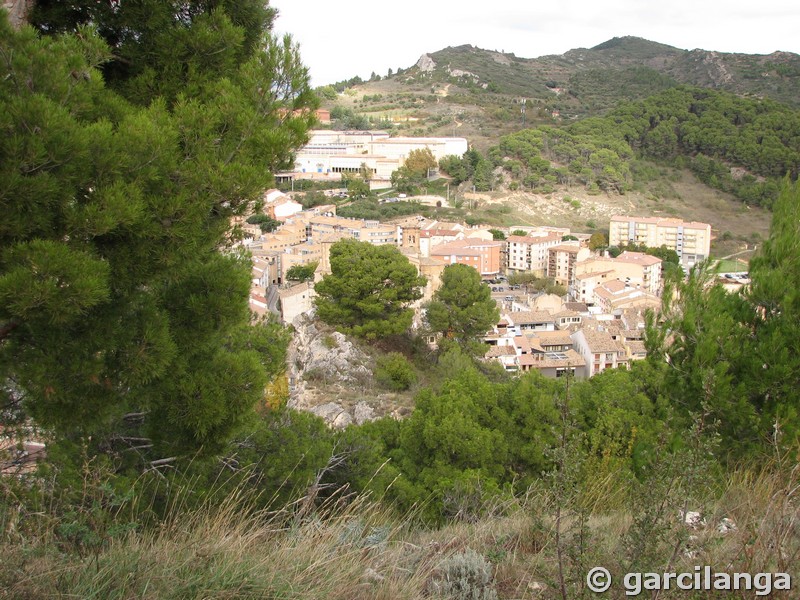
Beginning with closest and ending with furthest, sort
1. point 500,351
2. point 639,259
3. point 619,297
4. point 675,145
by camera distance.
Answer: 1. point 500,351
2. point 619,297
3. point 639,259
4. point 675,145

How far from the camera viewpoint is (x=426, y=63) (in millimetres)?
77125

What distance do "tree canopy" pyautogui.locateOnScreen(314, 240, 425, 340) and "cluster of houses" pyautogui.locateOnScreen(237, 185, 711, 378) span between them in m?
2.53

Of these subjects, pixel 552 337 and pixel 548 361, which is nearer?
pixel 548 361

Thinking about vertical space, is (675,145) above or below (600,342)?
above

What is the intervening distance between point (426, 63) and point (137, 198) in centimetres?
7944

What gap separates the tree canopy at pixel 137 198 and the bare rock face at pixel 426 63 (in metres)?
73.2

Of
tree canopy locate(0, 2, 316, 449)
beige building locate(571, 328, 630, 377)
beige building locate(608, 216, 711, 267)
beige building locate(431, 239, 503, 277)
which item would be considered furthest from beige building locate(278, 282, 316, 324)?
beige building locate(608, 216, 711, 267)

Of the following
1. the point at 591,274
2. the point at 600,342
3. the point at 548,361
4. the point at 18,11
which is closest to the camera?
the point at 18,11

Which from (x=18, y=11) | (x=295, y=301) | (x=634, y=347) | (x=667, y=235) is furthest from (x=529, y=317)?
(x=18, y=11)

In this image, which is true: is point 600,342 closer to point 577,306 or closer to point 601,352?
point 601,352

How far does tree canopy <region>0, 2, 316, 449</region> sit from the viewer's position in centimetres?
196

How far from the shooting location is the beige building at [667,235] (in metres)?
30.2

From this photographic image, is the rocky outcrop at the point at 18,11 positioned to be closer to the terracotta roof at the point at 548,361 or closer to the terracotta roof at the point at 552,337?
the terracotta roof at the point at 548,361

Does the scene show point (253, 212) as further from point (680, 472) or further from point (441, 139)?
point (441, 139)
